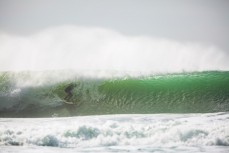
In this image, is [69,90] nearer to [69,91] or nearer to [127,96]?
[69,91]

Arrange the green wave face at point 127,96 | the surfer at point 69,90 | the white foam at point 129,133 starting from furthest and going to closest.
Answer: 1. the surfer at point 69,90
2. the green wave face at point 127,96
3. the white foam at point 129,133

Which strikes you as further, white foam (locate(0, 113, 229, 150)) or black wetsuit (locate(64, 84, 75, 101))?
black wetsuit (locate(64, 84, 75, 101))

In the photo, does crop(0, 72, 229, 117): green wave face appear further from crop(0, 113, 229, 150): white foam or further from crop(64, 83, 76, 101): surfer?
crop(0, 113, 229, 150): white foam

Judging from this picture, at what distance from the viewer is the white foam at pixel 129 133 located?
182 inches

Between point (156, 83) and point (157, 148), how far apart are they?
3.10 m

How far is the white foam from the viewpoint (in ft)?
15.2

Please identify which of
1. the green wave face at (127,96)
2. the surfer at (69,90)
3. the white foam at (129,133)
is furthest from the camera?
the surfer at (69,90)

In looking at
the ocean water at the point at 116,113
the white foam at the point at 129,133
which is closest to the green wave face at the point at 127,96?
the ocean water at the point at 116,113

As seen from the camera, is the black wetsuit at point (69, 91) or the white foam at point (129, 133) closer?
the white foam at point (129, 133)

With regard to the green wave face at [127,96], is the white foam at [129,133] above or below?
below

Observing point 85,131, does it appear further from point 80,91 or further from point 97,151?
point 80,91

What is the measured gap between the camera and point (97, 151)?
14.3 feet

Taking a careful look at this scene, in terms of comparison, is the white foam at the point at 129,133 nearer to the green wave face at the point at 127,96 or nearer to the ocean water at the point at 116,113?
the ocean water at the point at 116,113

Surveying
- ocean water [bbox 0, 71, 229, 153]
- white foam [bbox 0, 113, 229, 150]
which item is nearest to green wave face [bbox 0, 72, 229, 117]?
ocean water [bbox 0, 71, 229, 153]
